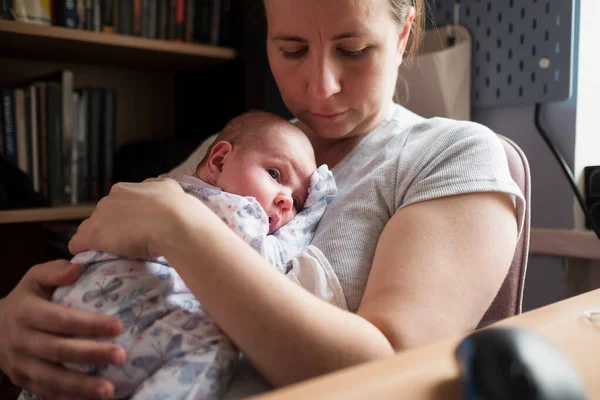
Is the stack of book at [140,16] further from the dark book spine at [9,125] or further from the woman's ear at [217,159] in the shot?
the woman's ear at [217,159]

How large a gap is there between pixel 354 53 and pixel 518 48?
70cm

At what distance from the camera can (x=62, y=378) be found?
2.22 ft

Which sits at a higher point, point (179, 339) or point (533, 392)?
point (533, 392)

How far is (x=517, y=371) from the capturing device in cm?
37

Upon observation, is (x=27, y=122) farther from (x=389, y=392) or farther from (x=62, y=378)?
(x=389, y=392)

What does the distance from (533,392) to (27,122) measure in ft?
5.24

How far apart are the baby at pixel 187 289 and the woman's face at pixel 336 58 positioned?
0.33 feet

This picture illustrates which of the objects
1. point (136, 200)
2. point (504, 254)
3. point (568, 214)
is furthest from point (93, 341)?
point (568, 214)

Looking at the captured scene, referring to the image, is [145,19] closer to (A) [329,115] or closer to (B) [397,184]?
(A) [329,115]

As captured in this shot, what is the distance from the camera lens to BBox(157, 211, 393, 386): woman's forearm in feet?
1.88

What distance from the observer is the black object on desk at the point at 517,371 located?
36 centimetres

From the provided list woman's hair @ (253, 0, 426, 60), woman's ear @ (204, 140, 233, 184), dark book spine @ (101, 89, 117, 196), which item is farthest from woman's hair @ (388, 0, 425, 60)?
dark book spine @ (101, 89, 117, 196)

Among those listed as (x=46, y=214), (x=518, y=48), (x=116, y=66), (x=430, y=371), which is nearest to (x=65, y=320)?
(x=430, y=371)

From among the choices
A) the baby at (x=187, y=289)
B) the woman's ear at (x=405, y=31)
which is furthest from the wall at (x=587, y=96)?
the baby at (x=187, y=289)
